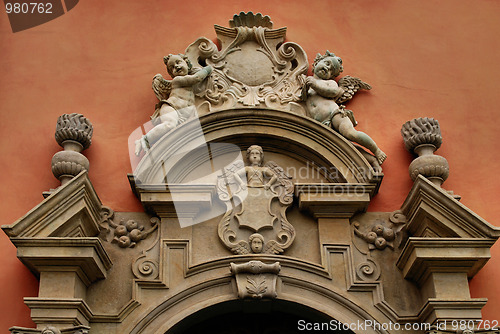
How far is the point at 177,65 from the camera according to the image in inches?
286

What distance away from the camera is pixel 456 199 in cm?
672

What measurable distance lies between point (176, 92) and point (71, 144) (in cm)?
105

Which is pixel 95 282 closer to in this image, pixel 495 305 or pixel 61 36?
pixel 61 36

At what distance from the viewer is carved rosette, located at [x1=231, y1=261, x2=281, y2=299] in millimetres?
6328

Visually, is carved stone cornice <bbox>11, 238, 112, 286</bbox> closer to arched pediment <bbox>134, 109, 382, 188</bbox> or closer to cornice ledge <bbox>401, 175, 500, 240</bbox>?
arched pediment <bbox>134, 109, 382, 188</bbox>

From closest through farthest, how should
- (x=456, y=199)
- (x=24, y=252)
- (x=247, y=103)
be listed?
(x=24, y=252) < (x=456, y=199) < (x=247, y=103)

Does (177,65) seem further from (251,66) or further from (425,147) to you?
(425,147)

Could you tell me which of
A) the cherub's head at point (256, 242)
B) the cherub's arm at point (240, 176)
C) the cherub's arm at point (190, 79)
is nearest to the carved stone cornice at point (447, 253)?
the cherub's head at point (256, 242)

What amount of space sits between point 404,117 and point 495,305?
6.29ft

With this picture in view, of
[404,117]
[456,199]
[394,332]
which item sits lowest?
[394,332]

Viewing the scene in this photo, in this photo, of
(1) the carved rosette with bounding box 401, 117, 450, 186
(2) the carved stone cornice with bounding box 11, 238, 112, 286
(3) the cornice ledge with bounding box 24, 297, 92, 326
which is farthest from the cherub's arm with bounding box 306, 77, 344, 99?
(3) the cornice ledge with bounding box 24, 297, 92, 326

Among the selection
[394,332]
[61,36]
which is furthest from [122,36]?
[394,332]

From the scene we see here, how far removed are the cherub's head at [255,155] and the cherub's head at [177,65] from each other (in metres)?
0.95

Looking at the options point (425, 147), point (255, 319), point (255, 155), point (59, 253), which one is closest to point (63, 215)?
point (59, 253)
